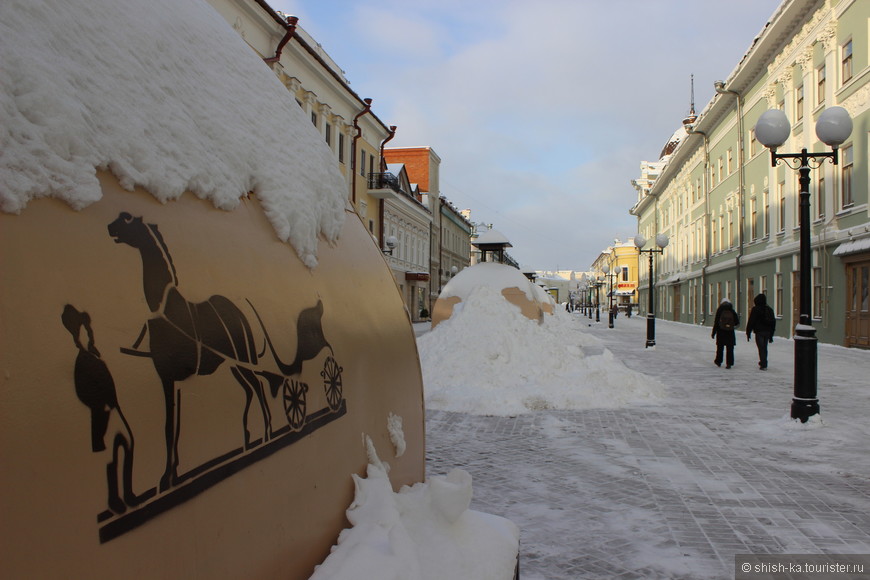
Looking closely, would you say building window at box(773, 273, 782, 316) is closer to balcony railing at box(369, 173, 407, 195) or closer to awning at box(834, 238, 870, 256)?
awning at box(834, 238, 870, 256)

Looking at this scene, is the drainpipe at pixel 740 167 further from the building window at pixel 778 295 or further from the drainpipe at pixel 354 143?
the drainpipe at pixel 354 143

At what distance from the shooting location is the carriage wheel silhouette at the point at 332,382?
1.71 meters

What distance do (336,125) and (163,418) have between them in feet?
85.5

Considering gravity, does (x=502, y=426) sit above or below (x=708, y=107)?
below

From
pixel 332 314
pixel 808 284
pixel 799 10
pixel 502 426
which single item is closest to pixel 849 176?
pixel 799 10

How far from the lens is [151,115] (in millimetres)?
1317

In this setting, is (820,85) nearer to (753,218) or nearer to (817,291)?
(817,291)

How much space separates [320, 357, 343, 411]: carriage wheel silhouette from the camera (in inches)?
67.2

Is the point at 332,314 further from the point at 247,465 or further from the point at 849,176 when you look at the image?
the point at 849,176

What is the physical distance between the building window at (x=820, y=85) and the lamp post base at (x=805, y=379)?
55.6ft

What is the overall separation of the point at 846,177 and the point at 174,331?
2240cm

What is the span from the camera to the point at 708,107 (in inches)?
1283

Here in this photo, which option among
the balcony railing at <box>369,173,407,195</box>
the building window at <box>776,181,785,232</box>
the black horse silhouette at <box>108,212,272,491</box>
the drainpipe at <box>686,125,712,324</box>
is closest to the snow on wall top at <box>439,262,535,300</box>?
the black horse silhouette at <box>108,212,272,491</box>

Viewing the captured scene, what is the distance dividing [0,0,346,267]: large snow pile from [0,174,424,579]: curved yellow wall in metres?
0.05
